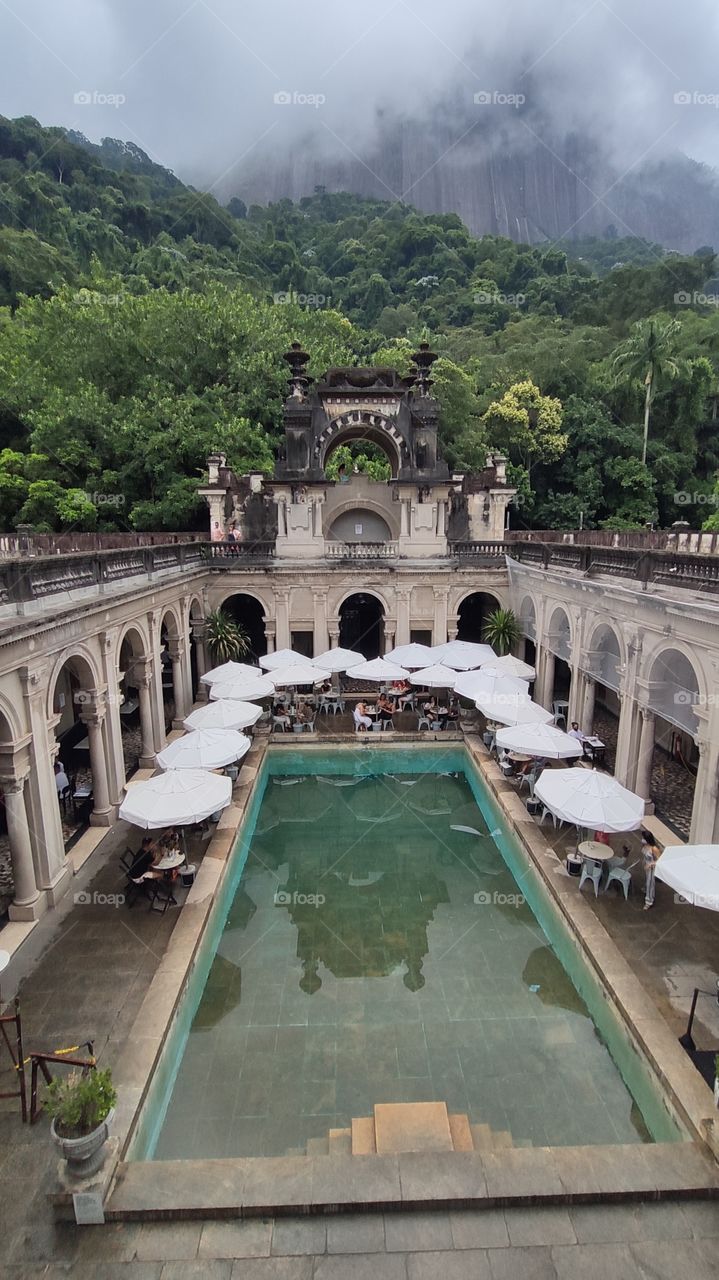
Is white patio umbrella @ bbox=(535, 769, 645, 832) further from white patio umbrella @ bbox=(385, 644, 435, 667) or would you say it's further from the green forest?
the green forest

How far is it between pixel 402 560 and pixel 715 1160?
67.9ft

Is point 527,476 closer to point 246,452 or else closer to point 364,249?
point 246,452

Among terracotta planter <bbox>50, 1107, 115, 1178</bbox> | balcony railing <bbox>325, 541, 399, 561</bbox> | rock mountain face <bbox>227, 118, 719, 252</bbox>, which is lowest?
terracotta planter <bbox>50, 1107, 115, 1178</bbox>

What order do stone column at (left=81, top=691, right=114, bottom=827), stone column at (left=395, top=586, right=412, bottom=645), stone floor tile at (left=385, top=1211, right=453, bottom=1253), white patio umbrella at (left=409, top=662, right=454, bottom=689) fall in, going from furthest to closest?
stone column at (left=395, top=586, right=412, bottom=645)
white patio umbrella at (left=409, top=662, right=454, bottom=689)
stone column at (left=81, top=691, right=114, bottom=827)
stone floor tile at (left=385, top=1211, right=453, bottom=1253)

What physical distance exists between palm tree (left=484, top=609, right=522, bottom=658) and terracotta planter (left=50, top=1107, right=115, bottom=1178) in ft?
64.7

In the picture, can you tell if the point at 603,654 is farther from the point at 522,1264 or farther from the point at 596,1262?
the point at 522,1264

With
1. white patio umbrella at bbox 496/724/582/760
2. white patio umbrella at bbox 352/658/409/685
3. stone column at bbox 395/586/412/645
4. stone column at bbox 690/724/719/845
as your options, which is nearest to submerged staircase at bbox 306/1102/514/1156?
stone column at bbox 690/724/719/845

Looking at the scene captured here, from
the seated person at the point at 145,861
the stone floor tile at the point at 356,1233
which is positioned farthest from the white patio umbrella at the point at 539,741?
the stone floor tile at the point at 356,1233

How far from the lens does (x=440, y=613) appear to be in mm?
25250

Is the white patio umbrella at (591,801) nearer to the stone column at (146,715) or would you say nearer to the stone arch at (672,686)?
the stone arch at (672,686)

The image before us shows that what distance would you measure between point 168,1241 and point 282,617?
66.3 ft

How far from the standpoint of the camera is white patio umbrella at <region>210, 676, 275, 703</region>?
18156 mm

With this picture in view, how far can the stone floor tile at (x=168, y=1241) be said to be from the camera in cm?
564

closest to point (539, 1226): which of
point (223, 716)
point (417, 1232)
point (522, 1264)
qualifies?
point (522, 1264)
